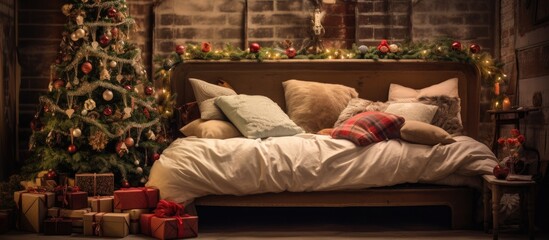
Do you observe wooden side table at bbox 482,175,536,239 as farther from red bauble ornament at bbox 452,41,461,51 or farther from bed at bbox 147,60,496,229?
red bauble ornament at bbox 452,41,461,51

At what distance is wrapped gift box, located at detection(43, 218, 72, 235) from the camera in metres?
4.72

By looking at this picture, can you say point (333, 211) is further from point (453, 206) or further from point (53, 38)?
point (53, 38)

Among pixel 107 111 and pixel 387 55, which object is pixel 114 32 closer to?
pixel 107 111

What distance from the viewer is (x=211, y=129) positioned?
536 cm

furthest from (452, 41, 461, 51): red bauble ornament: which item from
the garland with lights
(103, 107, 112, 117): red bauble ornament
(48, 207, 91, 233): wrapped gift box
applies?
(48, 207, 91, 233): wrapped gift box

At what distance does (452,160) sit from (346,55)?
1822 millimetres

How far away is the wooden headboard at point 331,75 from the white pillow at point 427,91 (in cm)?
11

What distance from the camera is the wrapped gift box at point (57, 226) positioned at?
4.72m

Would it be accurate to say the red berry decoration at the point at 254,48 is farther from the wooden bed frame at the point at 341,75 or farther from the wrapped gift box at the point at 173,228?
the wrapped gift box at the point at 173,228

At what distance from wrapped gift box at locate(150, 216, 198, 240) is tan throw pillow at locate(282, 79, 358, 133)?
165cm

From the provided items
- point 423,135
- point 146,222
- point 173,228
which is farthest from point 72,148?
point 423,135

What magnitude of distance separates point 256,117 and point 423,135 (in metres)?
1.26

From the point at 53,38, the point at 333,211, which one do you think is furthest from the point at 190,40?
the point at 333,211

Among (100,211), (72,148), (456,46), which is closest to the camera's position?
(100,211)
